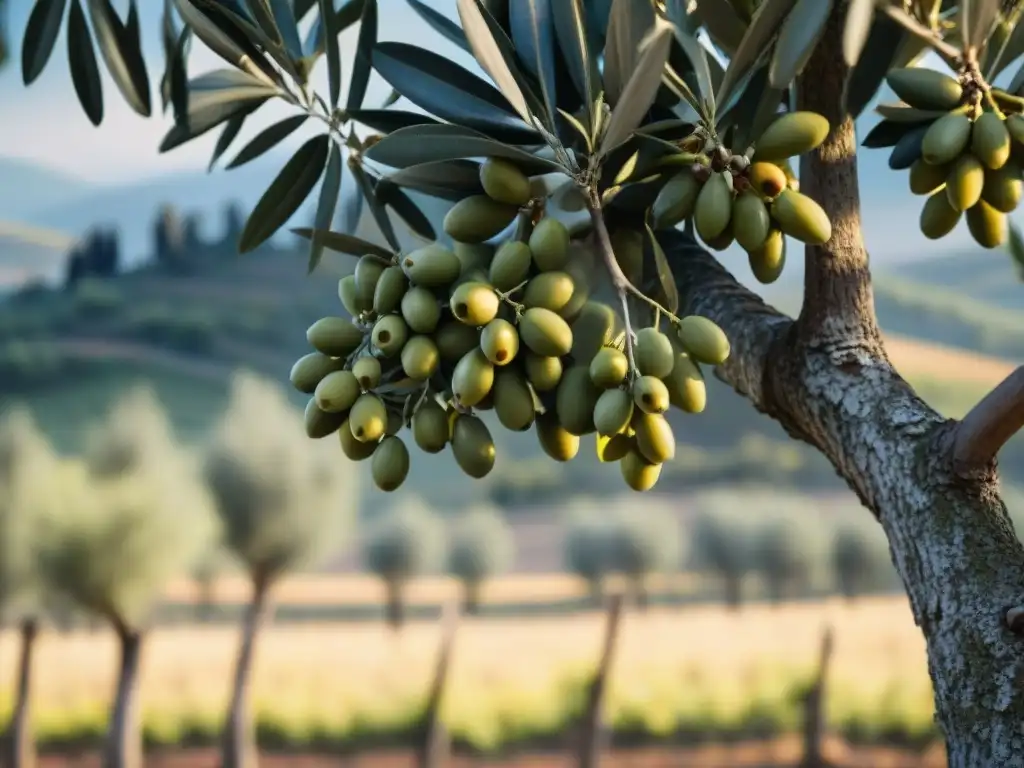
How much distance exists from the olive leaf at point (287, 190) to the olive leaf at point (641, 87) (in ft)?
1.06

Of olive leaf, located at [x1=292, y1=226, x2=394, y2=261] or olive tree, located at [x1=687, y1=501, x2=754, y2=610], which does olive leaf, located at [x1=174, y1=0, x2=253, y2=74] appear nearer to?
olive leaf, located at [x1=292, y1=226, x2=394, y2=261]

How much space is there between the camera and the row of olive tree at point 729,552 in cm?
497

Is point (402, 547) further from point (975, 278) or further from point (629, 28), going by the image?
point (629, 28)

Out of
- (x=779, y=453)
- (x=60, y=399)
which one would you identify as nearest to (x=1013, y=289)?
(x=779, y=453)

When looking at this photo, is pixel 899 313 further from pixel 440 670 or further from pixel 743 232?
pixel 743 232

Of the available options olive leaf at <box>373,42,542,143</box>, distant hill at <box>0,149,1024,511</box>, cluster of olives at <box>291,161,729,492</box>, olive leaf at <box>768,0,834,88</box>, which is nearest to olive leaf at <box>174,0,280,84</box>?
olive leaf at <box>373,42,542,143</box>

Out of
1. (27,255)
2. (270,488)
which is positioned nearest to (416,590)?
(270,488)

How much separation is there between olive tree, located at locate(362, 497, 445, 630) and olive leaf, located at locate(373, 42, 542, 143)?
4.53m

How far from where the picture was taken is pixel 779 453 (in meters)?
4.90

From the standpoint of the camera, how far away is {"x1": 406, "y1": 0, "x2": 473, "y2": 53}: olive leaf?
632 millimetres

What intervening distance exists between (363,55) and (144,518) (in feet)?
14.3

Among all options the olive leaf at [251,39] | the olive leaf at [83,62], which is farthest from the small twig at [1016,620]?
the olive leaf at [83,62]

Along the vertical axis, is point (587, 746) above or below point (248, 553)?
below

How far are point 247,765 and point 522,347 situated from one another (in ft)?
15.0
